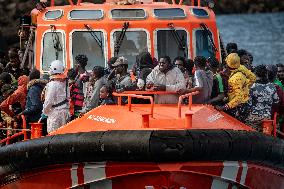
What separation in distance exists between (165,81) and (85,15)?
3936mm

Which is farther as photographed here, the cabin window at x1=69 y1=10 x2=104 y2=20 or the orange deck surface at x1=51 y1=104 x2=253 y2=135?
the cabin window at x1=69 y1=10 x2=104 y2=20

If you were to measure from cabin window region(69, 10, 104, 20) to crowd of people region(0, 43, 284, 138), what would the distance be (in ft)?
4.88

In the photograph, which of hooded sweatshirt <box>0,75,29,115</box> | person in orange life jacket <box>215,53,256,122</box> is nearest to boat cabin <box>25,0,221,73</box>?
hooded sweatshirt <box>0,75,29,115</box>

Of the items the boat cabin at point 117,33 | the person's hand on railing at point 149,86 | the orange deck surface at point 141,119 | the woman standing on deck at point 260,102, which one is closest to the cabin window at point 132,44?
the boat cabin at point 117,33

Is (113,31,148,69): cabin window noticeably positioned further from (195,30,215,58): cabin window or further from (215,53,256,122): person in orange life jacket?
(215,53,256,122): person in orange life jacket

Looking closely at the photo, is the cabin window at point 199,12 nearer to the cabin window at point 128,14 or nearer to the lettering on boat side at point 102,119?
the cabin window at point 128,14

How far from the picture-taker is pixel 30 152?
38.4 ft

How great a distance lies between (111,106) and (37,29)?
446cm

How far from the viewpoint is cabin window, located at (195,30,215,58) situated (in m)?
16.3

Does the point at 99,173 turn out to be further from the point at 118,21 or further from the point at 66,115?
the point at 118,21

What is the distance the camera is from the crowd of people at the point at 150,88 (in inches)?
494

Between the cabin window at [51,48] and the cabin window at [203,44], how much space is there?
2020 millimetres

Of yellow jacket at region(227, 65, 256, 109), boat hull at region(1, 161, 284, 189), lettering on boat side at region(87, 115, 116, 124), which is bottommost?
boat hull at region(1, 161, 284, 189)

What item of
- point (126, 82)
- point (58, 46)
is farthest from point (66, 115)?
point (58, 46)
